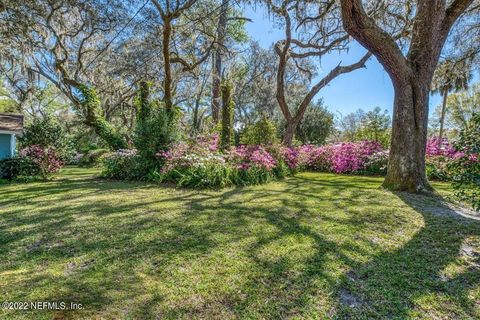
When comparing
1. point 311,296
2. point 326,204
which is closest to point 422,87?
point 326,204

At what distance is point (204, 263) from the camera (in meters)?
2.55

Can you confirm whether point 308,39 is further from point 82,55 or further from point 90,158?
point 90,158

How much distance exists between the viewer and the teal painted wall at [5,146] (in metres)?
9.09

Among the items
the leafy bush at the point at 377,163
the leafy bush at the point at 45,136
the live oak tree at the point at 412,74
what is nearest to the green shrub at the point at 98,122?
the leafy bush at the point at 45,136

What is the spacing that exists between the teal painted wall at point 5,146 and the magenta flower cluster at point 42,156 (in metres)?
0.72

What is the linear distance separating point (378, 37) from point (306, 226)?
3.80 metres

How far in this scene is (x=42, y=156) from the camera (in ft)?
28.4

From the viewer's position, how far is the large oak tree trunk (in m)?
5.13

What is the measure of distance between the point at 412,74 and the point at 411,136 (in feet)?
3.93

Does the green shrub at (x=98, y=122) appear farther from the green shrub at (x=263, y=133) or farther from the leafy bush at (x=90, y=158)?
the green shrub at (x=263, y=133)

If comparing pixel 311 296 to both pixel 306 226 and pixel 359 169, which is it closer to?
pixel 306 226

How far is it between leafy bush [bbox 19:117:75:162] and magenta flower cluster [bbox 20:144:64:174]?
1.18 ft

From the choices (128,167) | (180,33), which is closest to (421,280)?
(128,167)

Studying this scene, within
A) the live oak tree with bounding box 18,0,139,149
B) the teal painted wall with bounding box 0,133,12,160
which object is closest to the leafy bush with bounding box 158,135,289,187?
the live oak tree with bounding box 18,0,139,149
